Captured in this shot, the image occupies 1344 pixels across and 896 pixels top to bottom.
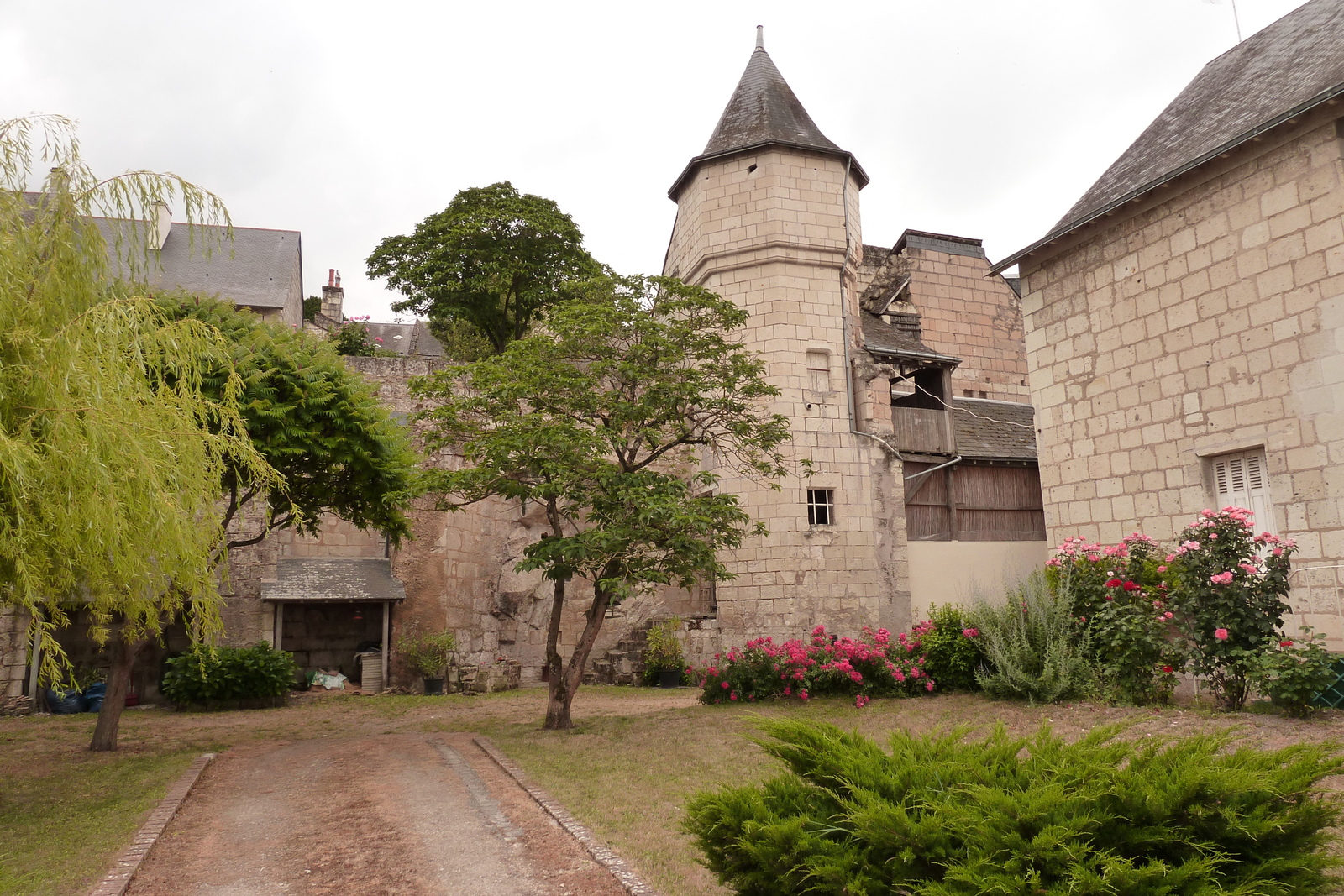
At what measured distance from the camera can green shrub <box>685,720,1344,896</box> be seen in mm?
2549

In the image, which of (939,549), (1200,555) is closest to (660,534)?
(1200,555)

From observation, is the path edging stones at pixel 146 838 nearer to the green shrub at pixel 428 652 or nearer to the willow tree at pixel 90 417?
the willow tree at pixel 90 417

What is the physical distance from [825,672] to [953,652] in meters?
1.56

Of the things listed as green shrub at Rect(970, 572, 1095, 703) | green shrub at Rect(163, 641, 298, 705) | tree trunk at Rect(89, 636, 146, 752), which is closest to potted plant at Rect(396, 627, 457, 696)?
green shrub at Rect(163, 641, 298, 705)

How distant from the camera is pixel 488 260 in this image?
22.8m

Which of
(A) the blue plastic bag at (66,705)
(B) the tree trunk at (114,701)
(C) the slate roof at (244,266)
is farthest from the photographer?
(C) the slate roof at (244,266)

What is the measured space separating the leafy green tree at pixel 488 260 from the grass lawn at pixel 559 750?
12.2 metres

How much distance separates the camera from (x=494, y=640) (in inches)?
682

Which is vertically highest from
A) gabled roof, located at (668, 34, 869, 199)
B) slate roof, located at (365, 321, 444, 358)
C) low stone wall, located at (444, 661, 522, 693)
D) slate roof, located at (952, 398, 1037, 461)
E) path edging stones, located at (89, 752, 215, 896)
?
slate roof, located at (365, 321, 444, 358)

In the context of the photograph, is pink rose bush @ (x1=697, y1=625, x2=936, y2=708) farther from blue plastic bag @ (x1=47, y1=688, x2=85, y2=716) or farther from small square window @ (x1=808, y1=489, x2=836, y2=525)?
blue plastic bag @ (x1=47, y1=688, x2=85, y2=716)

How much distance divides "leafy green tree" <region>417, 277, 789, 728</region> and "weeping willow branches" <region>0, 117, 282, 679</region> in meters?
3.33

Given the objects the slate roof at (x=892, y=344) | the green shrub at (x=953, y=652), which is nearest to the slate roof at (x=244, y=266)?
the slate roof at (x=892, y=344)

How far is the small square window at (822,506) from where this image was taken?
15.0m

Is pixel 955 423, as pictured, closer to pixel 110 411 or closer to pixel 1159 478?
pixel 1159 478
